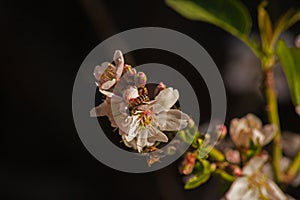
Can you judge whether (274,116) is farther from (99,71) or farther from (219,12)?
(99,71)

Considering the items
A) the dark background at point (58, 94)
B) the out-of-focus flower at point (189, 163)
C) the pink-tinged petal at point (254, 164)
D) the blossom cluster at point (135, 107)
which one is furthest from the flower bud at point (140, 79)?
the dark background at point (58, 94)

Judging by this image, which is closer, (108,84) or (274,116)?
(108,84)

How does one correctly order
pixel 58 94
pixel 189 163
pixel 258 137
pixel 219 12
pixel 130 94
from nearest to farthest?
pixel 130 94 < pixel 189 163 < pixel 258 137 < pixel 219 12 < pixel 58 94

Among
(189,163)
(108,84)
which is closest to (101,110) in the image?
(108,84)

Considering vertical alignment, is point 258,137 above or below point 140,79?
below

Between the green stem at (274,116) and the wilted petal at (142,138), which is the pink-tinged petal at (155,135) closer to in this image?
the wilted petal at (142,138)

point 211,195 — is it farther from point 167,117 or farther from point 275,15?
point 167,117

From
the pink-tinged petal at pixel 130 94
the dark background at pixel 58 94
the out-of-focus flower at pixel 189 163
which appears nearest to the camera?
the pink-tinged petal at pixel 130 94
